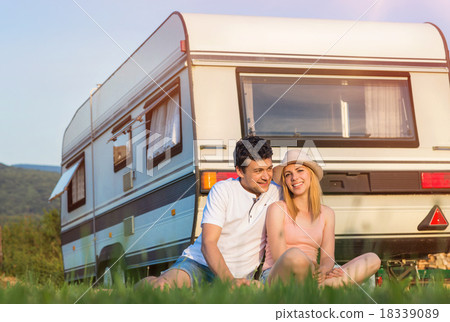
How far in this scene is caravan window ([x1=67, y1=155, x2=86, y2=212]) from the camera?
9.30 meters

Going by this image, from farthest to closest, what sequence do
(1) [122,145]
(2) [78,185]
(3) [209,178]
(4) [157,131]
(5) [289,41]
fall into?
1. (2) [78,185]
2. (1) [122,145]
3. (4) [157,131]
4. (5) [289,41]
5. (3) [209,178]

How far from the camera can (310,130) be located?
622 cm

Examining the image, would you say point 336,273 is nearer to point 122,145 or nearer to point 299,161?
point 299,161

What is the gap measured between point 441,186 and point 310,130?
4.15ft

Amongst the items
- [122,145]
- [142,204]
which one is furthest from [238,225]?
[122,145]

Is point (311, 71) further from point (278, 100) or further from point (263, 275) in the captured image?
point (263, 275)

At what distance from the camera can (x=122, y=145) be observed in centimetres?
765

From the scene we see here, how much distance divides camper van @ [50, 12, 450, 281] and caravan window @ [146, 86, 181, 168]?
2cm

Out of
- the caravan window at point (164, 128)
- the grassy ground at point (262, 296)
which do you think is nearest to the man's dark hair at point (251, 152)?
the caravan window at point (164, 128)

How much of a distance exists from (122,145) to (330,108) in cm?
244

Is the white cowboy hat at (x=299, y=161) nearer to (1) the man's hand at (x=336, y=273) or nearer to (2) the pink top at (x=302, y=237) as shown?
(2) the pink top at (x=302, y=237)

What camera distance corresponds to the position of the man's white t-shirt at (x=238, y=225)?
16.1ft

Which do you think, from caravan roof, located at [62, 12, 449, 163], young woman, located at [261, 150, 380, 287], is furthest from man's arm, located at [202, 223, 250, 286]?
caravan roof, located at [62, 12, 449, 163]
